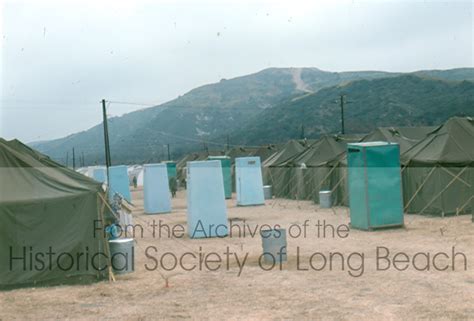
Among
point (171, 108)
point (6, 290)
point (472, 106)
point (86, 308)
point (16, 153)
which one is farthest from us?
point (171, 108)

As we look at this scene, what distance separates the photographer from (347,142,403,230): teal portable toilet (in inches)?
680

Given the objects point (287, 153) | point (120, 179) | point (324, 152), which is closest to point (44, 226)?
point (120, 179)

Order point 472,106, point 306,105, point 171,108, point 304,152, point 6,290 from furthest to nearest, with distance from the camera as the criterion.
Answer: point 171,108
point 306,105
point 472,106
point 304,152
point 6,290

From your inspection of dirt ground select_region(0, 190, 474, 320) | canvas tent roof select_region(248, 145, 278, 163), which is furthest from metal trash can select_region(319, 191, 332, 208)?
canvas tent roof select_region(248, 145, 278, 163)

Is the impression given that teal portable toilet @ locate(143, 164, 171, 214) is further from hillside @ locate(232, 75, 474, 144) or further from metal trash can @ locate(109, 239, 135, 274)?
hillside @ locate(232, 75, 474, 144)

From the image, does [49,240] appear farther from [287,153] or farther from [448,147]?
[287,153]

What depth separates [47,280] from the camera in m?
10.6

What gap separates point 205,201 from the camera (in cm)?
1780

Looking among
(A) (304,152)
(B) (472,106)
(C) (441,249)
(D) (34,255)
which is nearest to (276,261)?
(C) (441,249)

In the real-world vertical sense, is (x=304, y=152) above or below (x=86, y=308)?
above

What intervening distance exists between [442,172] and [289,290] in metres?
12.6

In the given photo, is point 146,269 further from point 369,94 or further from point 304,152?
point 369,94

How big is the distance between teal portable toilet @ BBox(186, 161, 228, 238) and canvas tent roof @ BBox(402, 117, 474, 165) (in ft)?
26.7

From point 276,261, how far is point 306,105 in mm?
106248
